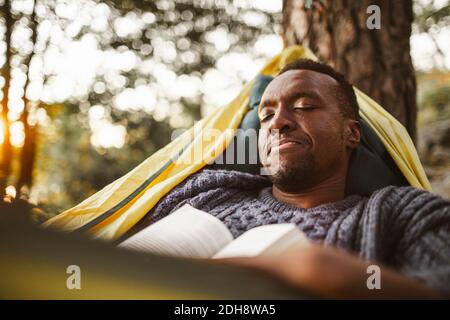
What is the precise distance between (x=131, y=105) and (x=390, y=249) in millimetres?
4201

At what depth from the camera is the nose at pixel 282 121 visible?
4.93ft

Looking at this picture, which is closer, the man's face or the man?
the man

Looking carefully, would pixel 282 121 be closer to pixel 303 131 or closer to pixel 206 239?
pixel 303 131

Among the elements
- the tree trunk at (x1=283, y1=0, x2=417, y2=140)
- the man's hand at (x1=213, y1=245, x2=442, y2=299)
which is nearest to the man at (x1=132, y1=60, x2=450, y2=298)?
the man's hand at (x1=213, y1=245, x2=442, y2=299)

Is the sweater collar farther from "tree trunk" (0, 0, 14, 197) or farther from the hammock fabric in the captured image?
"tree trunk" (0, 0, 14, 197)

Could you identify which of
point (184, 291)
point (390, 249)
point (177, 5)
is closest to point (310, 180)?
point (390, 249)

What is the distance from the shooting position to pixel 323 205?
1414 mm

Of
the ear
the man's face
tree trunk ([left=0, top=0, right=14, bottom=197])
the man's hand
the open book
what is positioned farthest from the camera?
the ear

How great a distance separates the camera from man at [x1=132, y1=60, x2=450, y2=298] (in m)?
0.89

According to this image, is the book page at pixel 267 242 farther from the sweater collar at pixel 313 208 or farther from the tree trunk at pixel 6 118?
the tree trunk at pixel 6 118

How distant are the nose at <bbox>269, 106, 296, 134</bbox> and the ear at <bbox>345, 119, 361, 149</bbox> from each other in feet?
0.83

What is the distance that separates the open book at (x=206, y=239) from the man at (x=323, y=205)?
0.06 metres

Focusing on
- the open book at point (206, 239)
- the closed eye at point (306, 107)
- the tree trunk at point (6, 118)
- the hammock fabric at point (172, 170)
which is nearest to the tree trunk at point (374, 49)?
the hammock fabric at point (172, 170)
